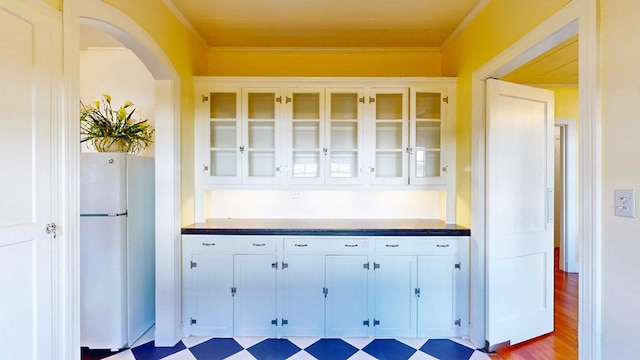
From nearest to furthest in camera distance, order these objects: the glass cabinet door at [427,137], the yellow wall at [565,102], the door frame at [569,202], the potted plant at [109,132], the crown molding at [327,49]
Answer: the potted plant at [109,132] < the glass cabinet door at [427,137] < the crown molding at [327,49] < the yellow wall at [565,102] < the door frame at [569,202]

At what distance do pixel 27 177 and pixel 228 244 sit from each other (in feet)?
4.80

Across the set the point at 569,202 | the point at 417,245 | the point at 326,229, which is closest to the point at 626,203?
the point at 417,245

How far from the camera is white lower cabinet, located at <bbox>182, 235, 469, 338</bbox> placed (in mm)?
2504

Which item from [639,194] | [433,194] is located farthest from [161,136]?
[639,194]

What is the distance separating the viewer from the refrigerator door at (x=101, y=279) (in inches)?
89.9

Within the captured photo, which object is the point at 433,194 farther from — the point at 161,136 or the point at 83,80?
the point at 83,80

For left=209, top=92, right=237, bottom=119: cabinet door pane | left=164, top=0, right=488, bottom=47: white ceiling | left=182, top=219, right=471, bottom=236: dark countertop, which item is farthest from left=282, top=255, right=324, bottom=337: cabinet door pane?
left=164, top=0, right=488, bottom=47: white ceiling

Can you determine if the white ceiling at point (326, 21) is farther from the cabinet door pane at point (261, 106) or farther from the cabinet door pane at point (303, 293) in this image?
the cabinet door pane at point (303, 293)

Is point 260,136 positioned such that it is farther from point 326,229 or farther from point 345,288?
point 345,288

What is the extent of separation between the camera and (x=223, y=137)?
2838mm

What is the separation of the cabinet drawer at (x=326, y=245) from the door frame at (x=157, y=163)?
937 millimetres

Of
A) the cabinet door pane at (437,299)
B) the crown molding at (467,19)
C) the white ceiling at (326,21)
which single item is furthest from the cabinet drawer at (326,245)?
the crown molding at (467,19)

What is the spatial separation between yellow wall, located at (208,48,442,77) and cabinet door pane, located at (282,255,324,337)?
184 centimetres

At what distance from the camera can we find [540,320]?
251 cm
